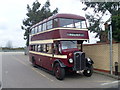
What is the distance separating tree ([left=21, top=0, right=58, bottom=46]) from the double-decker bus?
24.8 metres

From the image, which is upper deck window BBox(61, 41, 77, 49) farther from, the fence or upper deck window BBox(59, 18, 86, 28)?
the fence

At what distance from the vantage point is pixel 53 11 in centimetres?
3922

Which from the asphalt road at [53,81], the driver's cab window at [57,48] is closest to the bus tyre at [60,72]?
the asphalt road at [53,81]

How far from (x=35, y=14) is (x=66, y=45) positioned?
28319 millimetres

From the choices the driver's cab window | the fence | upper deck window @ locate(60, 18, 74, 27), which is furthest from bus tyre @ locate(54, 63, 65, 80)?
the fence

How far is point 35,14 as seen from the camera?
3797 centimetres

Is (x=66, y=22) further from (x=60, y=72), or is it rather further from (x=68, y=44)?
(x=60, y=72)

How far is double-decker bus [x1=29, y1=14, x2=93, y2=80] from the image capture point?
34.4 ft

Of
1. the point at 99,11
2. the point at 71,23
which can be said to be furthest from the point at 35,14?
the point at 71,23

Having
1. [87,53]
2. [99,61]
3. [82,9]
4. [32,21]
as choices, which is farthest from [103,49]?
[32,21]

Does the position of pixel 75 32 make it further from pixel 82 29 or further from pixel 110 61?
pixel 110 61

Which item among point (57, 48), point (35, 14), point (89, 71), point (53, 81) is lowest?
point (53, 81)

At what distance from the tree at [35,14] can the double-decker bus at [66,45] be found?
24.8 metres

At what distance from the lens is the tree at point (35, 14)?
37281 mm
